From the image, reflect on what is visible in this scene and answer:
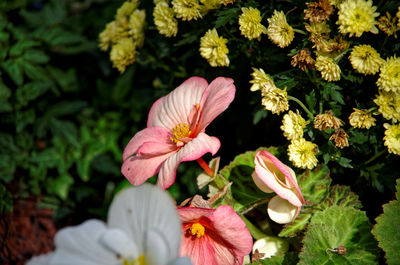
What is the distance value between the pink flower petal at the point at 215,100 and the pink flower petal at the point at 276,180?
6.3 inches

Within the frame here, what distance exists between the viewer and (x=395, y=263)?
3.27ft

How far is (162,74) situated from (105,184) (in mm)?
704

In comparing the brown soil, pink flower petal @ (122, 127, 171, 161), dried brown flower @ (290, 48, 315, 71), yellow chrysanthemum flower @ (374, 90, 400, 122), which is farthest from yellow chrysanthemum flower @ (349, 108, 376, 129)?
the brown soil

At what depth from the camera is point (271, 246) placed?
3.92ft

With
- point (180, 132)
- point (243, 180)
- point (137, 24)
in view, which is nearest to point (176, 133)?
point (180, 132)

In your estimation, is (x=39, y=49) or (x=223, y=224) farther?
(x=39, y=49)

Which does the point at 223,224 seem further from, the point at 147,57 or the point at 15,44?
the point at 15,44

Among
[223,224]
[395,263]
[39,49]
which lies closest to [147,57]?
[39,49]

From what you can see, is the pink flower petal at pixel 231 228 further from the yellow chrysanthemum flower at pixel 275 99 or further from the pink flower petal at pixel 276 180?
the yellow chrysanthemum flower at pixel 275 99

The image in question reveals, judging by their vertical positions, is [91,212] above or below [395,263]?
below

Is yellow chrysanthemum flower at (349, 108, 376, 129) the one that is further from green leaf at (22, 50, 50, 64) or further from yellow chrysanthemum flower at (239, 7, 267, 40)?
green leaf at (22, 50, 50, 64)

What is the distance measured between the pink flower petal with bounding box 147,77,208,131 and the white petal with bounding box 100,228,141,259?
19.2 inches

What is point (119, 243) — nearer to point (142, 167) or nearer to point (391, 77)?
point (142, 167)

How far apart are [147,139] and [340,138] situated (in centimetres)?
52
